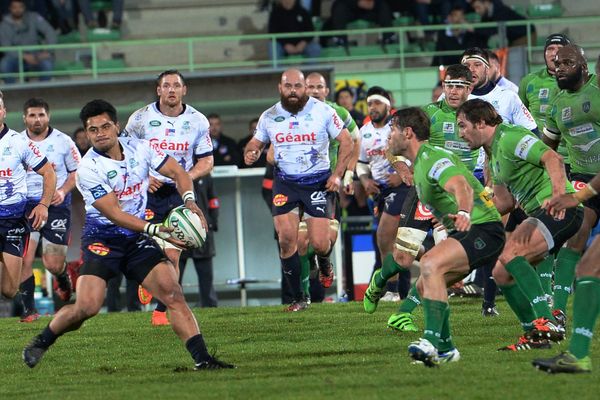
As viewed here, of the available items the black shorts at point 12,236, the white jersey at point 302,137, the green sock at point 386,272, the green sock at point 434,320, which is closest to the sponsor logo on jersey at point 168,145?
the white jersey at point 302,137

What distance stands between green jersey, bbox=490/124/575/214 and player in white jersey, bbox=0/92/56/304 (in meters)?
5.73

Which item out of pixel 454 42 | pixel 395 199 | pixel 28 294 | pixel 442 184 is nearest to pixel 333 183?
pixel 395 199

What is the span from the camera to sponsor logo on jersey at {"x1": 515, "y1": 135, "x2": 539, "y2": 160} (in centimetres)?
1006

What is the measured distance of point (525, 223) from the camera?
10.6m

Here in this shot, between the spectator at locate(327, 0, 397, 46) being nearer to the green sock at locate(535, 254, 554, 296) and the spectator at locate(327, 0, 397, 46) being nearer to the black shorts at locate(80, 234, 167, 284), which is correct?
the green sock at locate(535, 254, 554, 296)

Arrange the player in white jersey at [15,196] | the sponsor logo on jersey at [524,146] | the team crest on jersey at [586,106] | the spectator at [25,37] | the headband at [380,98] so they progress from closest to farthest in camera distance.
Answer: the sponsor logo on jersey at [524,146] < the team crest on jersey at [586,106] < the player in white jersey at [15,196] < the headband at [380,98] < the spectator at [25,37]

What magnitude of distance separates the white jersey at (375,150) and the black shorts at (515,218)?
2383 millimetres

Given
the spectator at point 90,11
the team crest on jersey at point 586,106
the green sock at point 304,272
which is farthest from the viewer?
the spectator at point 90,11

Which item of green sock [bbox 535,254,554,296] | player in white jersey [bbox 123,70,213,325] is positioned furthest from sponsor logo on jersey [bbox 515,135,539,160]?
player in white jersey [bbox 123,70,213,325]

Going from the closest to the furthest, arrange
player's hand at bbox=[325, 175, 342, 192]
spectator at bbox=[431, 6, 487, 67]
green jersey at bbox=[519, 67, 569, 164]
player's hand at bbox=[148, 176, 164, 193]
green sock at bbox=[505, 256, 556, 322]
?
green sock at bbox=[505, 256, 556, 322], player's hand at bbox=[148, 176, 164, 193], green jersey at bbox=[519, 67, 569, 164], player's hand at bbox=[325, 175, 342, 192], spectator at bbox=[431, 6, 487, 67]

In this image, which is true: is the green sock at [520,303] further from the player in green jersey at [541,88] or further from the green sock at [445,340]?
the player in green jersey at [541,88]

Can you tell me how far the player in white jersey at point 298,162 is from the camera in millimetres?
15297

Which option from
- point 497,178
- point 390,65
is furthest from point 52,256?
point 390,65

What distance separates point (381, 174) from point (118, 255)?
23.2ft
